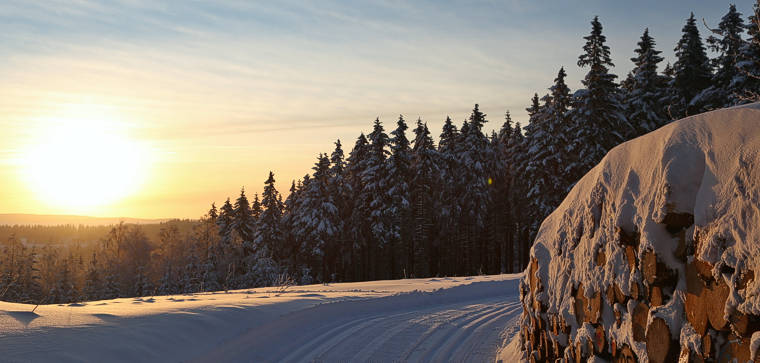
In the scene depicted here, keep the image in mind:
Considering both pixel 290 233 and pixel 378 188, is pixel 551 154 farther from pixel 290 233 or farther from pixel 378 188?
pixel 290 233

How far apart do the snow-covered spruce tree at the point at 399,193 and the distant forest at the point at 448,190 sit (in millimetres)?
95

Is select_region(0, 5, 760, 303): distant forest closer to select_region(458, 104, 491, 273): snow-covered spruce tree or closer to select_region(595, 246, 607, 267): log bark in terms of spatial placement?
select_region(458, 104, 491, 273): snow-covered spruce tree

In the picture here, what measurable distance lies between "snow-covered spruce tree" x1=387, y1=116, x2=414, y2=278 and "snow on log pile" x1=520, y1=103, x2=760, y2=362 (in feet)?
122

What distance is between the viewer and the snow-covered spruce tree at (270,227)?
171ft

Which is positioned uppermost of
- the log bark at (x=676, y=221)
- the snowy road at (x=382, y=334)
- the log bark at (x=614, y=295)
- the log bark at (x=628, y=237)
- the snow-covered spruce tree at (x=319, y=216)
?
the snow-covered spruce tree at (x=319, y=216)

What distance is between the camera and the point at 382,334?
854 centimetres

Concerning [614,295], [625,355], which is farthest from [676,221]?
[625,355]

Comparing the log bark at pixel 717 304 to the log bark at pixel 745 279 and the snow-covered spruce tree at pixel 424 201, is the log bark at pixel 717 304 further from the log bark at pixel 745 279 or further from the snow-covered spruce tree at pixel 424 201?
the snow-covered spruce tree at pixel 424 201

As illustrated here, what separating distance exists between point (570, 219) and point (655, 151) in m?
1.45

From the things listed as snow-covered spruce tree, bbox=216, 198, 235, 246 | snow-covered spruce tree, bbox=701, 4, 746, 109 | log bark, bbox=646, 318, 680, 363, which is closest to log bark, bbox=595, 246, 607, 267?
log bark, bbox=646, 318, 680, 363

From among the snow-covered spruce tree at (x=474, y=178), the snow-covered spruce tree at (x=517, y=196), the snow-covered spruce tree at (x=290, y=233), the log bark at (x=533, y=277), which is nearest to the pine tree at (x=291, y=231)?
the snow-covered spruce tree at (x=290, y=233)

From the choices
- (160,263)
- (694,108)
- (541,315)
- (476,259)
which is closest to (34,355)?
(541,315)

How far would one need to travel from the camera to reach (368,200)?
45.2m

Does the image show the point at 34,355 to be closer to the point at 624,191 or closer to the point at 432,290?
the point at 624,191
